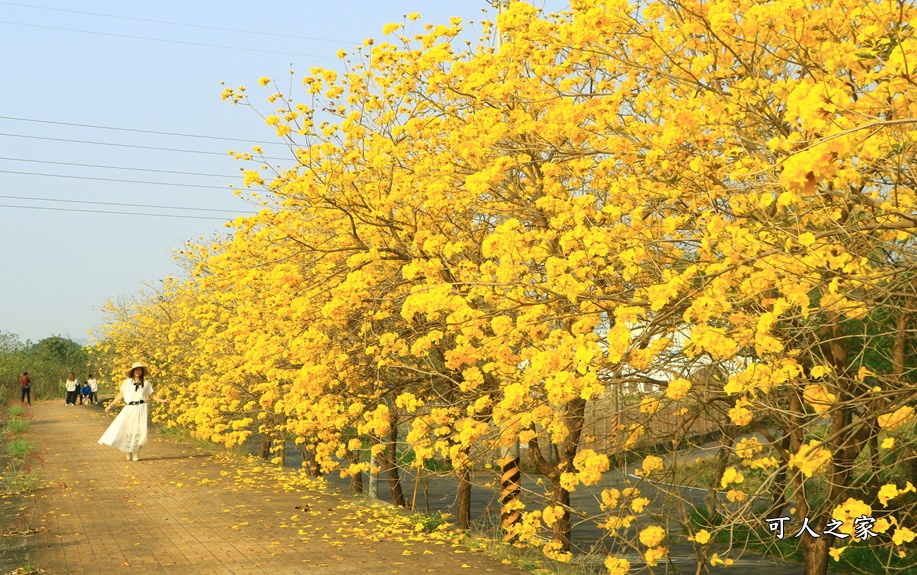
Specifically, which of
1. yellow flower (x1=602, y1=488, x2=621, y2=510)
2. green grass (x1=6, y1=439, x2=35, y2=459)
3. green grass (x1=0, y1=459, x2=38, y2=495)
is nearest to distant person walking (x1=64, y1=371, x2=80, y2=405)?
green grass (x1=6, y1=439, x2=35, y2=459)

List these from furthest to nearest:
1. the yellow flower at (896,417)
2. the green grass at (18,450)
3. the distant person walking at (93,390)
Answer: the distant person walking at (93,390) < the green grass at (18,450) < the yellow flower at (896,417)

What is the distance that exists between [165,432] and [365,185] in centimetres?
1503

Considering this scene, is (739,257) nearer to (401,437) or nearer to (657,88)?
(657,88)

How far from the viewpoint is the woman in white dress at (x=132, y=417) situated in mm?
14945

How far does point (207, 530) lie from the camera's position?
29.9ft

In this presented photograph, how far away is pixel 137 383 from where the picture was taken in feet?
49.4

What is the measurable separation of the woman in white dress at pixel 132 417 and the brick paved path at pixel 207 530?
806mm

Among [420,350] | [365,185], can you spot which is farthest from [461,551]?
[365,185]

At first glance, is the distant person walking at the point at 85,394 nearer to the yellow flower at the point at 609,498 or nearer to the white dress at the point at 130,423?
the white dress at the point at 130,423

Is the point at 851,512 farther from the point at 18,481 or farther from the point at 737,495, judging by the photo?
the point at 18,481

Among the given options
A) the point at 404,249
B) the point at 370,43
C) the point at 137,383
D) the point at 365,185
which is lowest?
the point at 137,383

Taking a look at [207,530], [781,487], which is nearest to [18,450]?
[207,530]

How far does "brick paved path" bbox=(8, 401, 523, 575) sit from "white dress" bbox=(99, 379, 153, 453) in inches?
30.5

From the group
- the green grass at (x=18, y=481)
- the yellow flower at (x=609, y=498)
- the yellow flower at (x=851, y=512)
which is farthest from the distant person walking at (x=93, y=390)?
the yellow flower at (x=851, y=512)
